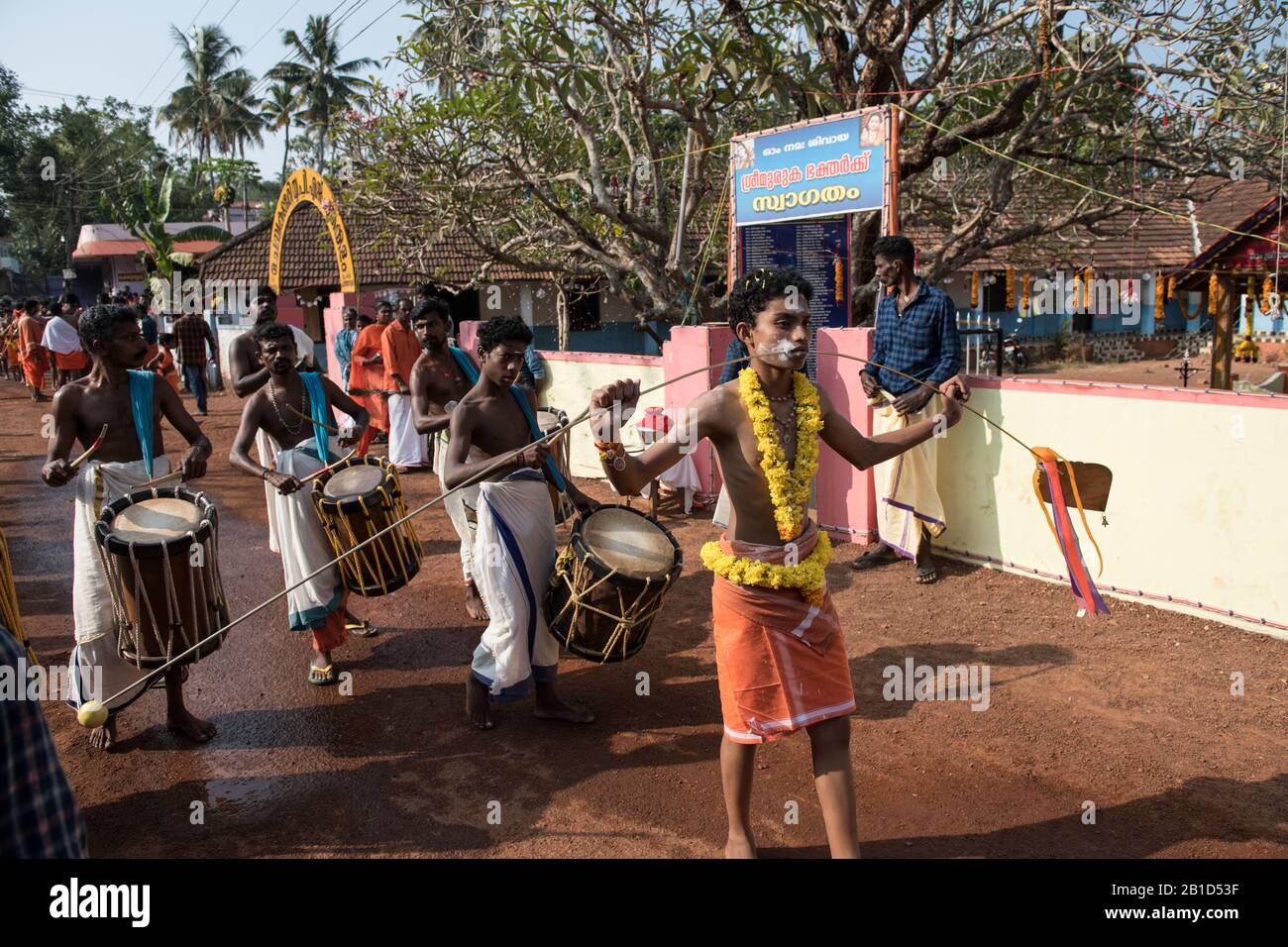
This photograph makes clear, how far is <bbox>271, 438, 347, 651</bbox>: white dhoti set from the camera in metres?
5.75

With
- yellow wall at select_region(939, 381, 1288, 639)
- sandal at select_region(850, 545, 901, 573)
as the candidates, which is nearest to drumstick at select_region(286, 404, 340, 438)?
sandal at select_region(850, 545, 901, 573)

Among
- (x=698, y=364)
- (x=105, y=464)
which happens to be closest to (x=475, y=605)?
(x=105, y=464)

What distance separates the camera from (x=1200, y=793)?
4199 millimetres

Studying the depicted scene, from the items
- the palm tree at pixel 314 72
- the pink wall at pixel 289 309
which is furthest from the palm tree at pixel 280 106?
the pink wall at pixel 289 309

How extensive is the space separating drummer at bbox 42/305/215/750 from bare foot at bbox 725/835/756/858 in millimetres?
2876

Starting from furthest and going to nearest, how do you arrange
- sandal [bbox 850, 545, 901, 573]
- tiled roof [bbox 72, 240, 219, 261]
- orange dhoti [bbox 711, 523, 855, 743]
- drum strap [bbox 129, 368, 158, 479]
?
1. tiled roof [bbox 72, 240, 219, 261]
2. sandal [bbox 850, 545, 901, 573]
3. drum strap [bbox 129, 368, 158, 479]
4. orange dhoti [bbox 711, 523, 855, 743]

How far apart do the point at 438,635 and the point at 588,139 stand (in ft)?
21.4

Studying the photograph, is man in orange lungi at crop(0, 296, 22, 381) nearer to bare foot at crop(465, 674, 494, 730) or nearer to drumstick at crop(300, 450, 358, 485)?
drumstick at crop(300, 450, 358, 485)

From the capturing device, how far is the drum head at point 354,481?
5.55 m

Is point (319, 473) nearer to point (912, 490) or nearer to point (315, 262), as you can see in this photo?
point (912, 490)

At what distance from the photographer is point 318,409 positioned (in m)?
6.13

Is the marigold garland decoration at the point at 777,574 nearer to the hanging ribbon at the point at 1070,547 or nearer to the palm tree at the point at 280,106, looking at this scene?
the hanging ribbon at the point at 1070,547
